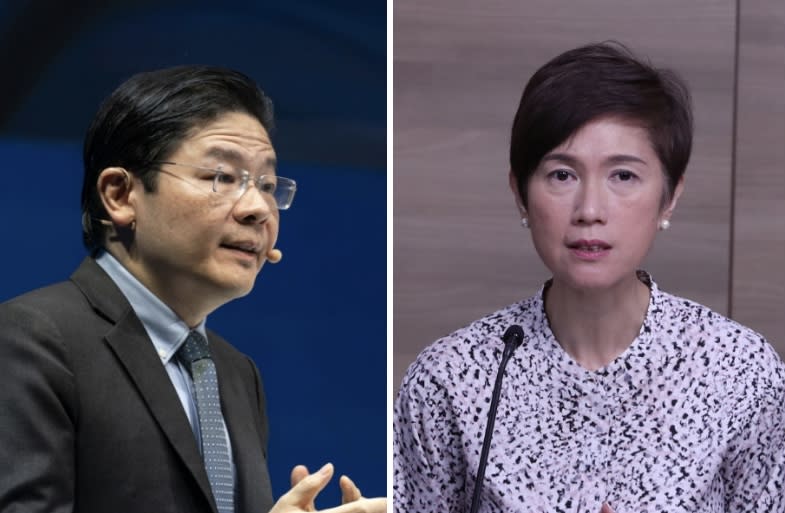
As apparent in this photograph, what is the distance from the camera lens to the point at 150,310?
2297mm

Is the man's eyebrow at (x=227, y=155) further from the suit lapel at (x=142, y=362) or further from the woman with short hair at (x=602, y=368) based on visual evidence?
the woman with short hair at (x=602, y=368)

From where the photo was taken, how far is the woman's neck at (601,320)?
257 centimetres

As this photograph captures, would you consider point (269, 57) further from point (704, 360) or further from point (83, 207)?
point (704, 360)

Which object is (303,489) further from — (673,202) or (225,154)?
(673,202)

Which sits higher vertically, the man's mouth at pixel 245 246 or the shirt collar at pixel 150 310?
the man's mouth at pixel 245 246

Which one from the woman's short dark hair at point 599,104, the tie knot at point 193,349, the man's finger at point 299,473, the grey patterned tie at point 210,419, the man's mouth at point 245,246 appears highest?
the woman's short dark hair at point 599,104

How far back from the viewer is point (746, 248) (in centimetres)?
265

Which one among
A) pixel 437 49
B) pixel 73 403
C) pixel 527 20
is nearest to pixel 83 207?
pixel 73 403

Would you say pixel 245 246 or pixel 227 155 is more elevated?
pixel 227 155

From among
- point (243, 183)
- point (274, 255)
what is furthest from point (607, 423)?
point (243, 183)

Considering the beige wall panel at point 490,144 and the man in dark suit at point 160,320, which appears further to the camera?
the beige wall panel at point 490,144

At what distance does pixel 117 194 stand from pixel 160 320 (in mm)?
237

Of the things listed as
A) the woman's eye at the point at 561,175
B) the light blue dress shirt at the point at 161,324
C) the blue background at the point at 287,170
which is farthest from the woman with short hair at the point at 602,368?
the light blue dress shirt at the point at 161,324

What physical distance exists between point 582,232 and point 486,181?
25 centimetres
